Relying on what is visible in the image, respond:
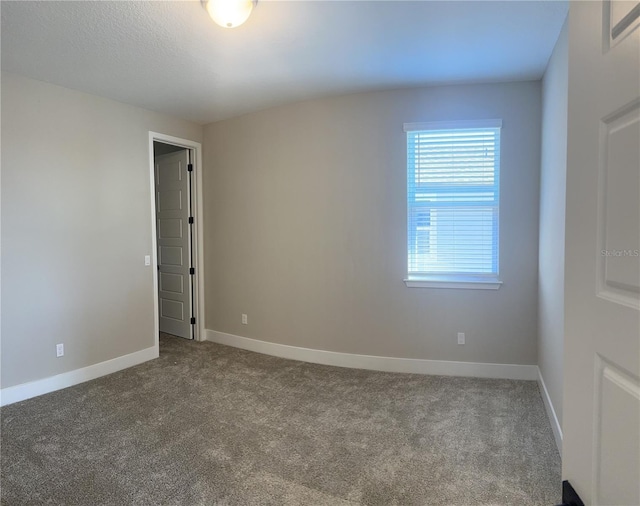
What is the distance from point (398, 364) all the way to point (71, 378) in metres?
3.06

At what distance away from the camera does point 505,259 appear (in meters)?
3.29

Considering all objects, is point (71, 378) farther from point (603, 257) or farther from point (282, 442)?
point (603, 257)

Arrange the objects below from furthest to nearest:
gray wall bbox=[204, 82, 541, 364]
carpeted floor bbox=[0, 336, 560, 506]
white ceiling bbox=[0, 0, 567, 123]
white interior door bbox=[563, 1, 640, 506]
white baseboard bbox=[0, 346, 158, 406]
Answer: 1. gray wall bbox=[204, 82, 541, 364]
2. white baseboard bbox=[0, 346, 158, 406]
3. white ceiling bbox=[0, 0, 567, 123]
4. carpeted floor bbox=[0, 336, 560, 506]
5. white interior door bbox=[563, 1, 640, 506]

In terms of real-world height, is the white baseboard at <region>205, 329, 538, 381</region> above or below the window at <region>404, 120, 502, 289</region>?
below

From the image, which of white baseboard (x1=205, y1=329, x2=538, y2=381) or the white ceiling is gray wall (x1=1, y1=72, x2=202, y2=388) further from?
white baseboard (x1=205, y1=329, x2=538, y2=381)

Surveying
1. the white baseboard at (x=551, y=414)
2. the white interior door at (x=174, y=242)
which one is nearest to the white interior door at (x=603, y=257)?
the white baseboard at (x=551, y=414)

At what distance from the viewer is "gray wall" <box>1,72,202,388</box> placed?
2998mm

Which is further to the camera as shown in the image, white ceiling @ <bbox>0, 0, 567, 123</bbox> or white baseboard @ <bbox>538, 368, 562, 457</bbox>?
white baseboard @ <bbox>538, 368, 562, 457</bbox>

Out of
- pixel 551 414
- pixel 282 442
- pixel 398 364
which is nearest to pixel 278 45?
pixel 282 442

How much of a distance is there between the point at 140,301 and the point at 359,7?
3.48 m

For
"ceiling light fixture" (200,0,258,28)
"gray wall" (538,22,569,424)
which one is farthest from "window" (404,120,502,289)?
"ceiling light fixture" (200,0,258,28)

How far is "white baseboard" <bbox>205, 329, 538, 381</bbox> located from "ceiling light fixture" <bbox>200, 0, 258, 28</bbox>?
9.81ft

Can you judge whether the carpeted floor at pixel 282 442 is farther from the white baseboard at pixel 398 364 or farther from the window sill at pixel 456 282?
the window sill at pixel 456 282

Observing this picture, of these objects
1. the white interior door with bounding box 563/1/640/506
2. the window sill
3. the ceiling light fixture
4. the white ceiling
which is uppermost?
the white ceiling
